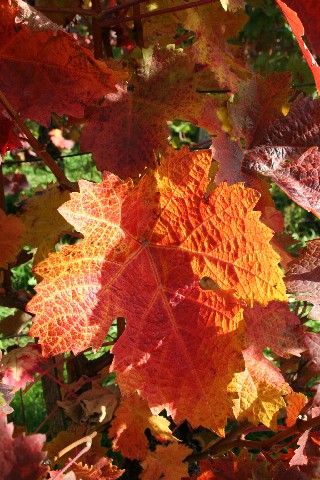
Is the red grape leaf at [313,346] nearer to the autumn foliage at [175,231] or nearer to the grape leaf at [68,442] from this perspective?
the autumn foliage at [175,231]

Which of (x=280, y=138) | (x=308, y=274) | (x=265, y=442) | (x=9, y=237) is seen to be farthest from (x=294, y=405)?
(x=9, y=237)

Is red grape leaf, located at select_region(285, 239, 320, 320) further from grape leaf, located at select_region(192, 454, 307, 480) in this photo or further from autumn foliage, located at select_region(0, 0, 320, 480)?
grape leaf, located at select_region(192, 454, 307, 480)

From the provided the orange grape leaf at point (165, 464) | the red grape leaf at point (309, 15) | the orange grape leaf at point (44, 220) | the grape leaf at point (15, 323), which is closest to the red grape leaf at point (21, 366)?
the orange grape leaf at point (44, 220)

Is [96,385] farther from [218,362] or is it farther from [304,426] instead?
[218,362]

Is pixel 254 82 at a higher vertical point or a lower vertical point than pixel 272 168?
higher

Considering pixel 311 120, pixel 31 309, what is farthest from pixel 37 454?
pixel 311 120

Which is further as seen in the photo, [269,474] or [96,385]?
[96,385]

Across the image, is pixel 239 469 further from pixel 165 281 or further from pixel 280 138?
pixel 280 138
